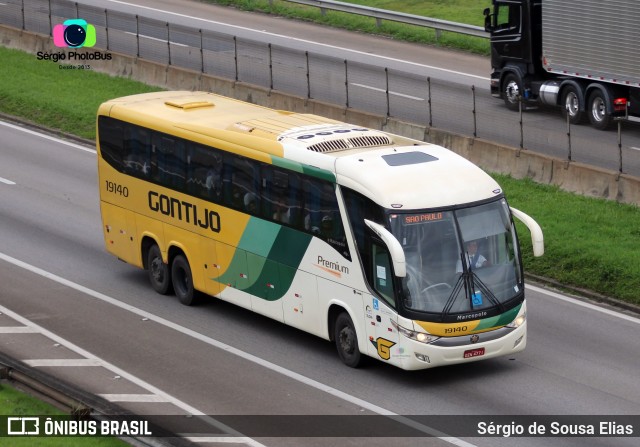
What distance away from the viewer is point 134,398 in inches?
711

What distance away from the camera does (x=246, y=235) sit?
829 inches

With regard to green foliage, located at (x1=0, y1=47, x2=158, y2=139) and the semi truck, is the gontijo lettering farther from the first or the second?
the semi truck

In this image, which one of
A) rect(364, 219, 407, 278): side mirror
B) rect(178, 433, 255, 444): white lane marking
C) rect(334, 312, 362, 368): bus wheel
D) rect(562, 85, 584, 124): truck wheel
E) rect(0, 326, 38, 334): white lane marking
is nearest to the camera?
rect(178, 433, 255, 444): white lane marking

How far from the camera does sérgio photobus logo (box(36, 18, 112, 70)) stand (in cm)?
4197

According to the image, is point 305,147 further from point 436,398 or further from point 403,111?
point 403,111

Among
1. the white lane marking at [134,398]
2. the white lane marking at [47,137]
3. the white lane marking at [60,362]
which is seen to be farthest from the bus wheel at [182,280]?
the white lane marking at [47,137]

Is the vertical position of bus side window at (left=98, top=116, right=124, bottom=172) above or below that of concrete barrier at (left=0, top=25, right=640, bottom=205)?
above

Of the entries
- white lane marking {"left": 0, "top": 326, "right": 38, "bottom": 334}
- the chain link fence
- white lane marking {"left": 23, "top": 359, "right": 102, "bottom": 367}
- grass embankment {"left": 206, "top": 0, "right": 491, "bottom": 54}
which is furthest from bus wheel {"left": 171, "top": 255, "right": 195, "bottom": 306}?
grass embankment {"left": 206, "top": 0, "right": 491, "bottom": 54}

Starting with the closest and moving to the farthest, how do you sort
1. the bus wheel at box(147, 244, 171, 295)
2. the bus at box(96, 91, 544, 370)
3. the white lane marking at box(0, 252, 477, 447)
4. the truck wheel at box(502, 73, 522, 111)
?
the white lane marking at box(0, 252, 477, 447), the bus at box(96, 91, 544, 370), the bus wheel at box(147, 244, 171, 295), the truck wheel at box(502, 73, 522, 111)

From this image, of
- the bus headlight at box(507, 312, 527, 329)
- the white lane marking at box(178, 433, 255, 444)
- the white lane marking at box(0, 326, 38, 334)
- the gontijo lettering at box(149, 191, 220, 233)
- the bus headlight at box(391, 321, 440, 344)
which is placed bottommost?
the white lane marking at box(0, 326, 38, 334)

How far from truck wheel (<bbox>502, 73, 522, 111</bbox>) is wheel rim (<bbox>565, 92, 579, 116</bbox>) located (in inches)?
62.7

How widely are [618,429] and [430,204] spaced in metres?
3.92

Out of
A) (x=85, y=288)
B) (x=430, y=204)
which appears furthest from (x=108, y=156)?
(x=430, y=204)

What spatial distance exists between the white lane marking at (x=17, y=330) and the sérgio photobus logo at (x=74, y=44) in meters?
21.0
